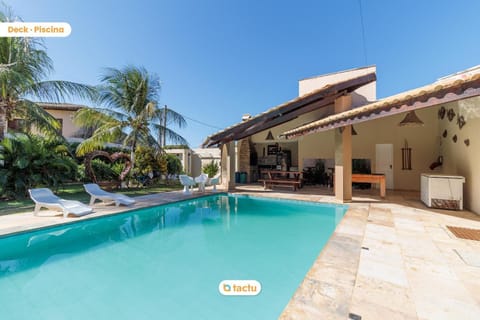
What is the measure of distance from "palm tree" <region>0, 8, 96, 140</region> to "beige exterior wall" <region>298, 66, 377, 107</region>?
495 inches

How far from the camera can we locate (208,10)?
11219mm

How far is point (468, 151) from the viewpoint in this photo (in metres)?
6.47

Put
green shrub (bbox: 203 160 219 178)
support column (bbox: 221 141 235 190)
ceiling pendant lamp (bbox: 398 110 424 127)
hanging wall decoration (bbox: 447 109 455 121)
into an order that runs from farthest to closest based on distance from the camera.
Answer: green shrub (bbox: 203 160 219 178) < support column (bbox: 221 141 235 190) < ceiling pendant lamp (bbox: 398 110 424 127) < hanging wall decoration (bbox: 447 109 455 121)

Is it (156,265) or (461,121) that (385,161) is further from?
(156,265)

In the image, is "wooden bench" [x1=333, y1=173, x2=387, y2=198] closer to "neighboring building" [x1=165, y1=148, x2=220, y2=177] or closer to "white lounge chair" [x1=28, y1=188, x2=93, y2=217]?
"white lounge chair" [x1=28, y1=188, x2=93, y2=217]

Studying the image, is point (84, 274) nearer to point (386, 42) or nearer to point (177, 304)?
point (177, 304)

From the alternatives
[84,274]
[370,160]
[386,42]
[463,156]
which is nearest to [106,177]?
[84,274]

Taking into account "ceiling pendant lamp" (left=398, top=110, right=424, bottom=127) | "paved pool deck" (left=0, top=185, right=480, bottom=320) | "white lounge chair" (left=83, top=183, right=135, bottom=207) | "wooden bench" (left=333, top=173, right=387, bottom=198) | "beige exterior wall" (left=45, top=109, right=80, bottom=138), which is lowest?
"paved pool deck" (left=0, top=185, right=480, bottom=320)

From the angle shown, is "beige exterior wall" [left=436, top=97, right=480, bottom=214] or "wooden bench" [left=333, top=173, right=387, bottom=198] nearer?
"beige exterior wall" [left=436, top=97, right=480, bottom=214]

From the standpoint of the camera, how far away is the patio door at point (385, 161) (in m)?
11.3

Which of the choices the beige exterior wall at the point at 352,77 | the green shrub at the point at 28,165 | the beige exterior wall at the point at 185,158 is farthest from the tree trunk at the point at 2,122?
the beige exterior wall at the point at 352,77

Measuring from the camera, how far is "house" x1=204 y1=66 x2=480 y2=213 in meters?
5.89

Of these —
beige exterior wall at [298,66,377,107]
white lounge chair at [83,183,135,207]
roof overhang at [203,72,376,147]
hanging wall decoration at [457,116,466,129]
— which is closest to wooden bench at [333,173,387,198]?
hanging wall decoration at [457,116,466,129]

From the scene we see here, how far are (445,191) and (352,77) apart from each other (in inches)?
287
